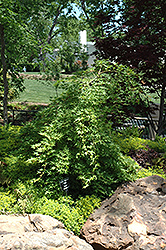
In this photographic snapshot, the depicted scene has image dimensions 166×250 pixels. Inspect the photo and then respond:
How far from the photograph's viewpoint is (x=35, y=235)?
2.27 m

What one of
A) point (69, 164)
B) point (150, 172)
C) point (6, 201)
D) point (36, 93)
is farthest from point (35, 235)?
point (36, 93)

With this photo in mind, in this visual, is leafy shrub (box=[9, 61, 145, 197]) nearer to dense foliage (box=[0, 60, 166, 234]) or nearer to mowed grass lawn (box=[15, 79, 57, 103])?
dense foliage (box=[0, 60, 166, 234])

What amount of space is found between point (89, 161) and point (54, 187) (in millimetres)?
646

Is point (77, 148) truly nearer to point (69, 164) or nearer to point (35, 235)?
point (69, 164)

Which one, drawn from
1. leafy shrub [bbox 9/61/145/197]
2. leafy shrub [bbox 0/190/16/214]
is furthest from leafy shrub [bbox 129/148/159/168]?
leafy shrub [bbox 0/190/16/214]

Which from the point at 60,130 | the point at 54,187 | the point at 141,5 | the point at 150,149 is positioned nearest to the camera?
the point at 54,187

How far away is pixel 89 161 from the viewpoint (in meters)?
3.43

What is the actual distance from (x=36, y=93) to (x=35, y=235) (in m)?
12.6

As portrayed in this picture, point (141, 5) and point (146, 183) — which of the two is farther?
point (141, 5)

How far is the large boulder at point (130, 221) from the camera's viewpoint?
8.86 ft

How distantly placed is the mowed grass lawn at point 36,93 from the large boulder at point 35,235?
9755mm

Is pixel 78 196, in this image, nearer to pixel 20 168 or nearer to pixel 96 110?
pixel 20 168

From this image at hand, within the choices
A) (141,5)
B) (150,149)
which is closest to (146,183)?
(150,149)

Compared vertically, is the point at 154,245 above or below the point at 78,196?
below
